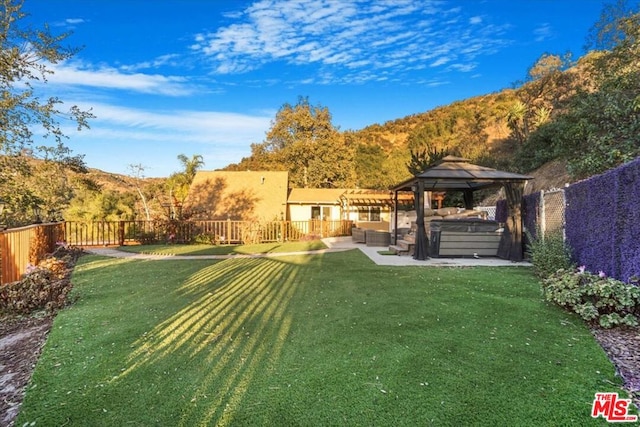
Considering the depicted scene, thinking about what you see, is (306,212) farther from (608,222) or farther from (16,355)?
(16,355)

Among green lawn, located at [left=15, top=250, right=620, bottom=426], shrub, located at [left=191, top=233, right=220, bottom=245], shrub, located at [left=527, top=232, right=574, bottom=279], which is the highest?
shrub, located at [left=527, top=232, right=574, bottom=279]

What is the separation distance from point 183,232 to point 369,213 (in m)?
11.8

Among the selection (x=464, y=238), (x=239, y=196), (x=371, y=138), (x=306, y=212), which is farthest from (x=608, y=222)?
(x=371, y=138)

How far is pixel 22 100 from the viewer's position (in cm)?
783

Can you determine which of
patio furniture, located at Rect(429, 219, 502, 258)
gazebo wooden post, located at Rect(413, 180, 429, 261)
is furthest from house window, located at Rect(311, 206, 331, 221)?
gazebo wooden post, located at Rect(413, 180, 429, 261)

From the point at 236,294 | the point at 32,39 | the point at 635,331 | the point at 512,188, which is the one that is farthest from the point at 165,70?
the point at 635,331

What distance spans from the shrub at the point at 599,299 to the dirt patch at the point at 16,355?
17.7 ft

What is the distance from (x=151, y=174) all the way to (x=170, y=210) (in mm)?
2890

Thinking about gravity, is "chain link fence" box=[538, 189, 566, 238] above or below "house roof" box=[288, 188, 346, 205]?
below

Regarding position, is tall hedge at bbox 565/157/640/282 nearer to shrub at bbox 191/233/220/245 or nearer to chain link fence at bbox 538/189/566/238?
chain link fence at bbox 538/189/566/238

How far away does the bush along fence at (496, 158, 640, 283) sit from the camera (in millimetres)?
4312

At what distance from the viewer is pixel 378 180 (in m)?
32.3

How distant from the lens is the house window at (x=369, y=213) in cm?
2144

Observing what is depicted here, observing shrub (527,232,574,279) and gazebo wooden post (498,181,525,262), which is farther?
gazebo wooden post (498,181,525,262)
